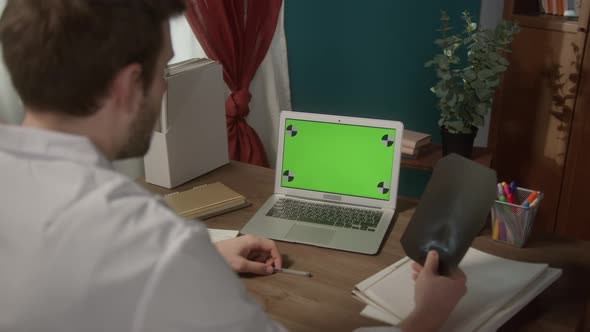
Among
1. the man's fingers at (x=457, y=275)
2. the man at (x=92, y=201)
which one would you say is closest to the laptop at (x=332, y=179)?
the man's fingers at (x=457, y=275)

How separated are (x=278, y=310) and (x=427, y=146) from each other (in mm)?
1491

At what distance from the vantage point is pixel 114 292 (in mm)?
751

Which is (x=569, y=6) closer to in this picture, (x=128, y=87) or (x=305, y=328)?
(x=305, y=328)

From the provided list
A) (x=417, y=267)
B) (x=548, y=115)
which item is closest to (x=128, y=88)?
(x=417, y=267)

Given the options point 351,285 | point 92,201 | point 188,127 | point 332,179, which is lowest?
point 351,285

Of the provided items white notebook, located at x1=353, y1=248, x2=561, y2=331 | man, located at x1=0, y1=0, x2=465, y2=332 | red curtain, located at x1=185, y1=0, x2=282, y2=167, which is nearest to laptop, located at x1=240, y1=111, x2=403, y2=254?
white notebook, located at x1=353, y1=248, x2=561, y2=331

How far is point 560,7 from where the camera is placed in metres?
2.47

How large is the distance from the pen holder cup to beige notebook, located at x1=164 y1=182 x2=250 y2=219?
25.9 inches

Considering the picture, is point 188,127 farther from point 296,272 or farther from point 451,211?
point 451,211

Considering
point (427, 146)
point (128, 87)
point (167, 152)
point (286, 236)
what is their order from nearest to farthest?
1. point (128, 87)
2. point (286, 236)
3. point (167, 152)
4. point (427, 146)

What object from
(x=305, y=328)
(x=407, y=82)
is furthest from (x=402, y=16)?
(x=305, y=328)

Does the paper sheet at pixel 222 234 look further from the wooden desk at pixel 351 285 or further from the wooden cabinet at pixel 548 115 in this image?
the wooden cabinet at pixel 548 115

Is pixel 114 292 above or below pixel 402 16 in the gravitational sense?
below

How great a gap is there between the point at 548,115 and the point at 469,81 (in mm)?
453
